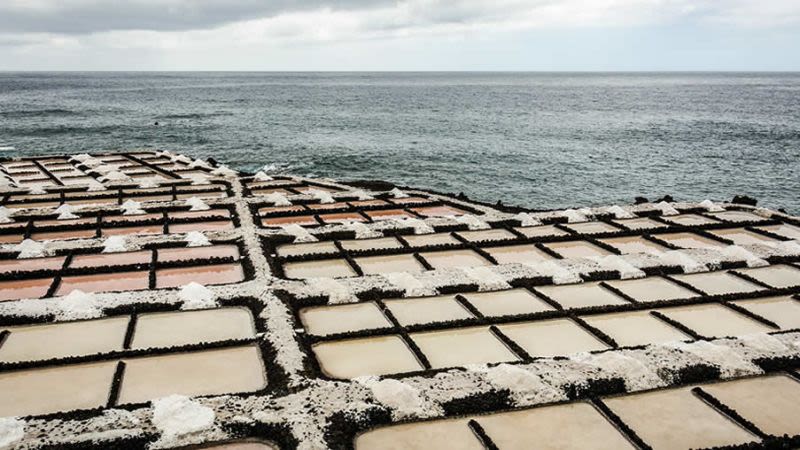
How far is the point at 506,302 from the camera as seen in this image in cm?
409

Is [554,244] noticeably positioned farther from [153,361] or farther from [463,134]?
[463,134]

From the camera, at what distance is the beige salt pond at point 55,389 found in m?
2.80

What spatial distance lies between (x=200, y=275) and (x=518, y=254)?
9.16 feet

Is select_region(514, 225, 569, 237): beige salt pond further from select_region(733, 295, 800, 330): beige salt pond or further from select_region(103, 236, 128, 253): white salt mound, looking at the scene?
select_region(103, 236, 128, 253): white salt mound

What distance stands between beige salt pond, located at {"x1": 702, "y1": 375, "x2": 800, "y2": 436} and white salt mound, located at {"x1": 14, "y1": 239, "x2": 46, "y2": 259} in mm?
5191

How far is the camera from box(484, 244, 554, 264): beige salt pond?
5.02 metres

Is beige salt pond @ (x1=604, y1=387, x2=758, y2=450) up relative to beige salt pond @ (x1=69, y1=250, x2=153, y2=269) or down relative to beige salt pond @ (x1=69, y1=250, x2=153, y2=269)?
down

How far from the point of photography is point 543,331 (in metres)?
3.68

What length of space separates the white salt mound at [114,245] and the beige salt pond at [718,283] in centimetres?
476

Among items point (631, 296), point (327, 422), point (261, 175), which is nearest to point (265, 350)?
point (327, 422)

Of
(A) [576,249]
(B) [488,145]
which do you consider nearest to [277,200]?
(A) [576,249]

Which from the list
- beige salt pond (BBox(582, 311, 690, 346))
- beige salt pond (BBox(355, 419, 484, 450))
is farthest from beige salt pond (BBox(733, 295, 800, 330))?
beige salt pond (BBox(355, 419, 484, 450))

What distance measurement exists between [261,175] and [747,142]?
41401 millimetres

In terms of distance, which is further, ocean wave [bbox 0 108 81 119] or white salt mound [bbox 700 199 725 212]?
ocean wave [bbox 0 108 81 119]
